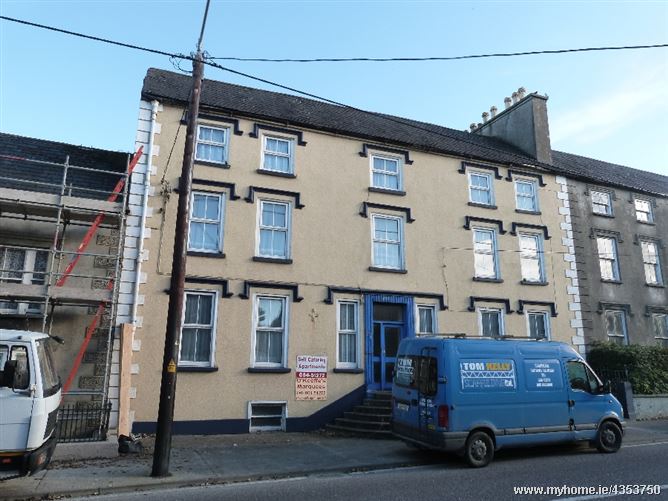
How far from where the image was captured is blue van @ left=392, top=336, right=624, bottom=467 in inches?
369

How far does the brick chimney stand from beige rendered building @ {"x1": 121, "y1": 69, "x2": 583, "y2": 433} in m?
1.86

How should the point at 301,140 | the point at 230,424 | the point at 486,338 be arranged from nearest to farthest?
the point at 486,338
the point at 230,424
the point at 301,140

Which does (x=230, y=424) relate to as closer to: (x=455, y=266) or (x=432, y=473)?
(x=432, y=473)

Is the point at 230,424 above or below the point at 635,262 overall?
below

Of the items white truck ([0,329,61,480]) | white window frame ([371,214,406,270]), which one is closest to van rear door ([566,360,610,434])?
white window frame ([371,214,406,270])

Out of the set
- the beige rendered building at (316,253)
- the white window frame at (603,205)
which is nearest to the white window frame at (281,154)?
the beige rendered building at (316,253)

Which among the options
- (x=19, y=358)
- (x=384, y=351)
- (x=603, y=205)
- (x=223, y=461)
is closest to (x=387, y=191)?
(x=384, y=351)

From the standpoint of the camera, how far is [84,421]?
1170 cm

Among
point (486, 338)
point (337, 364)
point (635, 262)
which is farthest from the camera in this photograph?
point (635, 262)

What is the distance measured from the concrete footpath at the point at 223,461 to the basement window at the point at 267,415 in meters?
0.46

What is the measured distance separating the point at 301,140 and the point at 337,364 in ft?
23.4

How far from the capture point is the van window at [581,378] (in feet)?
35.1

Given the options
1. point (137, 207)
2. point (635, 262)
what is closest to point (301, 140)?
point (137, 207)

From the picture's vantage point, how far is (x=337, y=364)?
14.6 m
